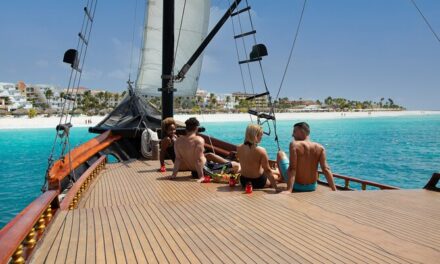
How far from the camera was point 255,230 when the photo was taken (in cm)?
431

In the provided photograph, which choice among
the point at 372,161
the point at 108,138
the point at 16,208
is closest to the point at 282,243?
the point at 108,138

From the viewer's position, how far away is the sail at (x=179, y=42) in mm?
16594

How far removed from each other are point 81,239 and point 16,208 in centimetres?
1348

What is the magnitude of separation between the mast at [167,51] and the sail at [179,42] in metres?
4.53

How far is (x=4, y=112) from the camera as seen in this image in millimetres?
120688

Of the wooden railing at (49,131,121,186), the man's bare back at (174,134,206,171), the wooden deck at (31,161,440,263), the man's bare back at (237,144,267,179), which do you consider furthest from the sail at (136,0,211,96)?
the wooden deck at (31,161,440,263)

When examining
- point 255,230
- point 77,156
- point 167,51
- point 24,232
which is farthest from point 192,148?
point 24,232

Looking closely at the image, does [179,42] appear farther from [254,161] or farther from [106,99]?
[106,99]

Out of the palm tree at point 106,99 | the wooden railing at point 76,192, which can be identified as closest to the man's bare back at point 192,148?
the wooden railing at point 76,192

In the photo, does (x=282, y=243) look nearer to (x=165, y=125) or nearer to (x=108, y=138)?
(x=165, y=125)

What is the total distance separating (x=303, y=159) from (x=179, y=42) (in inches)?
455

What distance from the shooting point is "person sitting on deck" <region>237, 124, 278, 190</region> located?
255 inches

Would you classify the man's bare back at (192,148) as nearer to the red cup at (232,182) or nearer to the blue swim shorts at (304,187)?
the red cup at (232,182)

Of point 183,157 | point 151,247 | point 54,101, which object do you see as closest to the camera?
point 151,247
